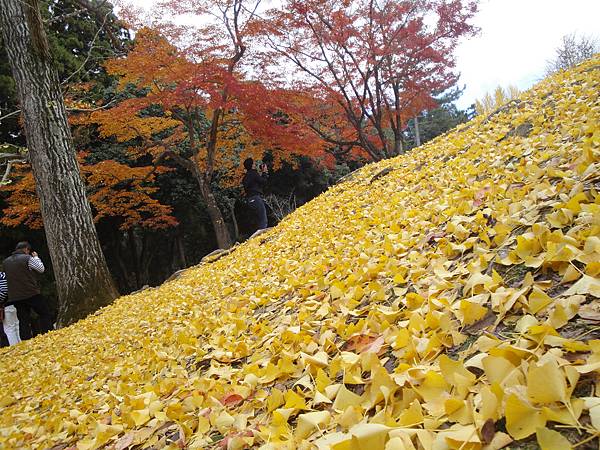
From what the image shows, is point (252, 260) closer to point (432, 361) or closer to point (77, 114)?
point (432, 361)

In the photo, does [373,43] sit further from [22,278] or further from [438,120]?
[438,120]

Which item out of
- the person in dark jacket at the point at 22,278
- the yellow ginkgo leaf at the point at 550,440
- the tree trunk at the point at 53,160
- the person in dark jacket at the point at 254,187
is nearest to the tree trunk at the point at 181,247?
the person in dark jacket at the point at 254,187

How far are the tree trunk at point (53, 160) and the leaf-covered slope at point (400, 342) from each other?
6.02ft

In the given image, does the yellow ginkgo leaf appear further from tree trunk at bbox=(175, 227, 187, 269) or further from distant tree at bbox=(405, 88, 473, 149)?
distant tree at bbox=(405, 88, 473, 149)

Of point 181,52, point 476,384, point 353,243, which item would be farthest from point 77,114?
point 476,384

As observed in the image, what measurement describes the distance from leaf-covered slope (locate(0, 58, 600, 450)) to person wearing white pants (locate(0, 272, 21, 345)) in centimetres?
253

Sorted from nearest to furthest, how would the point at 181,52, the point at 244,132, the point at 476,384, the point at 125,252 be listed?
1. the point at 476,384
2. the point at 181,52
3. the point at 244,132
4. the point at 125,252

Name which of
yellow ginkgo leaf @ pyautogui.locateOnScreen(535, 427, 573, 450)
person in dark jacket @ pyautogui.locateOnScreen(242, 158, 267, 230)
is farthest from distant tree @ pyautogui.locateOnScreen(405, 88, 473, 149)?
yellow ginkgo leaf @ pyautogui.locateOnScreen(535, 427, 573, 450)

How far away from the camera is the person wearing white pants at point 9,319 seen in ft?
16.0

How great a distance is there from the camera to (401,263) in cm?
156

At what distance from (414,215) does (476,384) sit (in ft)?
5.30

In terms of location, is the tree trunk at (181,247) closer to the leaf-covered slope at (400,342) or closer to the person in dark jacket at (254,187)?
the person in dark jacket at (254,187)

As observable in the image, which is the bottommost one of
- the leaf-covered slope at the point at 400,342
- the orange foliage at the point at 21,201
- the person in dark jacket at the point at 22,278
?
the leaf-covered slope at the point at 400,342

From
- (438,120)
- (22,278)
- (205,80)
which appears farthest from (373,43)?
(438,120)
